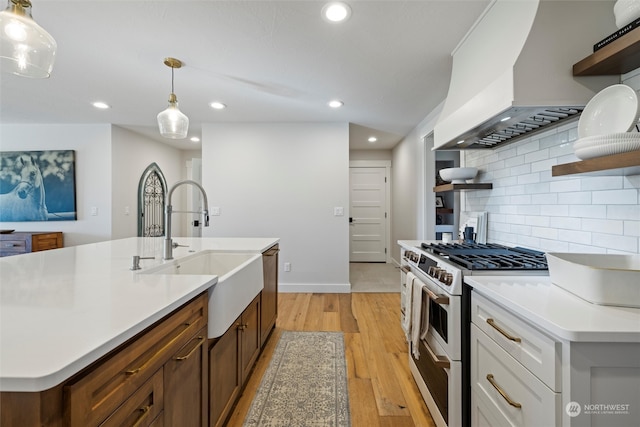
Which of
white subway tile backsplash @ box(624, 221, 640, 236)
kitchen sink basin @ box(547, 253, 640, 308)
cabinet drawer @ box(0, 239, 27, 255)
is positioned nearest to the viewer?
kitchen sink basin @ box(547, 253, 640, 308)

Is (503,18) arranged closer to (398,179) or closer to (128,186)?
(398,179)

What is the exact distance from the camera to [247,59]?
7.25 feet

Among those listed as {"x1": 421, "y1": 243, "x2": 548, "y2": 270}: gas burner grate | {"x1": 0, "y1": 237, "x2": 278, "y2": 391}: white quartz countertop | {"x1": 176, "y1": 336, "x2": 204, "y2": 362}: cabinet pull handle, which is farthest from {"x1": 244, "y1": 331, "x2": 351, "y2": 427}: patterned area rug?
{"x1": 421, "y1": 243, "x2": 548, "y2": 270}: gas burner grate

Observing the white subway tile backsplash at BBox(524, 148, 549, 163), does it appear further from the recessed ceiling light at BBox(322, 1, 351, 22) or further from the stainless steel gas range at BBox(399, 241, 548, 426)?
the recessed ceiling light at BBox(322, 1, 351, 22)

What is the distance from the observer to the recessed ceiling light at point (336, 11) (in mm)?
1598

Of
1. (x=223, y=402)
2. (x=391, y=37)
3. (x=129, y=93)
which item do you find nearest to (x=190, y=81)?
(x=129, y=93)

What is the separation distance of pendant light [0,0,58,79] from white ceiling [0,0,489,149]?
55 cm

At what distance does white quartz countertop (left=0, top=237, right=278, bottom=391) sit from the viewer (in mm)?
517

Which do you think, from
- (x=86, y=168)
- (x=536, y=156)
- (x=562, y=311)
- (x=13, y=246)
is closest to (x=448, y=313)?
(x=562, y=311)

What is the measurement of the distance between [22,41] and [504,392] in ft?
8.01

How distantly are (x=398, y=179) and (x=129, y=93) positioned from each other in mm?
4260

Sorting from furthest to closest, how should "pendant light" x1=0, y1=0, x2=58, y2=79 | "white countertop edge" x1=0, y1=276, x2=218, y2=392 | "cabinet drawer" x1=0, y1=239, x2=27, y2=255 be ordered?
"cabinet drawer" x1=0, y1=239, x2=27, y2=255 → "pendant light" x1=0, y1=0, x2=58, y2=79 → "white countertop edge" x1=0, y1=276, x2=218, y2=392

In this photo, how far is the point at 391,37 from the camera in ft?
6.24

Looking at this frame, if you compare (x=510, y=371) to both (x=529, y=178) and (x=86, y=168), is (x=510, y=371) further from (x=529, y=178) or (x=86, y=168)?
(x=86, y=168)
